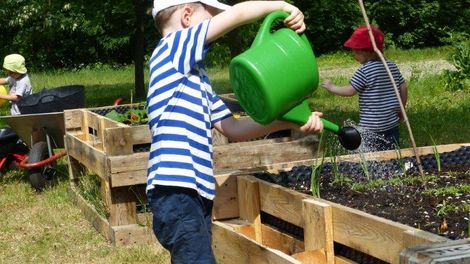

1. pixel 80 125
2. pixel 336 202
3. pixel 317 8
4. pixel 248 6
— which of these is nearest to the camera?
pixel 248 6

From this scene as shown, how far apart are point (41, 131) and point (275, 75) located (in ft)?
15.3

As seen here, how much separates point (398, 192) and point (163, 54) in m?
1.41

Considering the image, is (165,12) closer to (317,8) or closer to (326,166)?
(326,166)

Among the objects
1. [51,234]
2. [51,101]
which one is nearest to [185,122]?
[51,234]

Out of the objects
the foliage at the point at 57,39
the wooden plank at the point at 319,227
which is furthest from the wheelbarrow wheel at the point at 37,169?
the foliage at the point at 57,39

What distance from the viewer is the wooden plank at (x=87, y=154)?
222 inches

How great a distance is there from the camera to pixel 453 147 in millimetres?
4730

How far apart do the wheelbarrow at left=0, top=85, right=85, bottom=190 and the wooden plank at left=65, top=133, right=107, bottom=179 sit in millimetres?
306

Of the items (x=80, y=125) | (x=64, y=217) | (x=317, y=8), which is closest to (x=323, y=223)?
(x=64, y=217)

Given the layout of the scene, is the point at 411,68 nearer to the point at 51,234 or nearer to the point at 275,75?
the point at 51,234

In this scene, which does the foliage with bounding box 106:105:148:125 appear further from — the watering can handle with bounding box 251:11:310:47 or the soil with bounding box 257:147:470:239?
the watering can handle with bounding box 251:11:310:47

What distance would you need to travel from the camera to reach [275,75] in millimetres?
2869

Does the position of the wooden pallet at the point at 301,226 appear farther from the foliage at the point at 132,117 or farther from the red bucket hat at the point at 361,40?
the foliage at the point at 132,117

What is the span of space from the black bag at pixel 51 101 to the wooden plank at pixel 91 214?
0.71 metres
